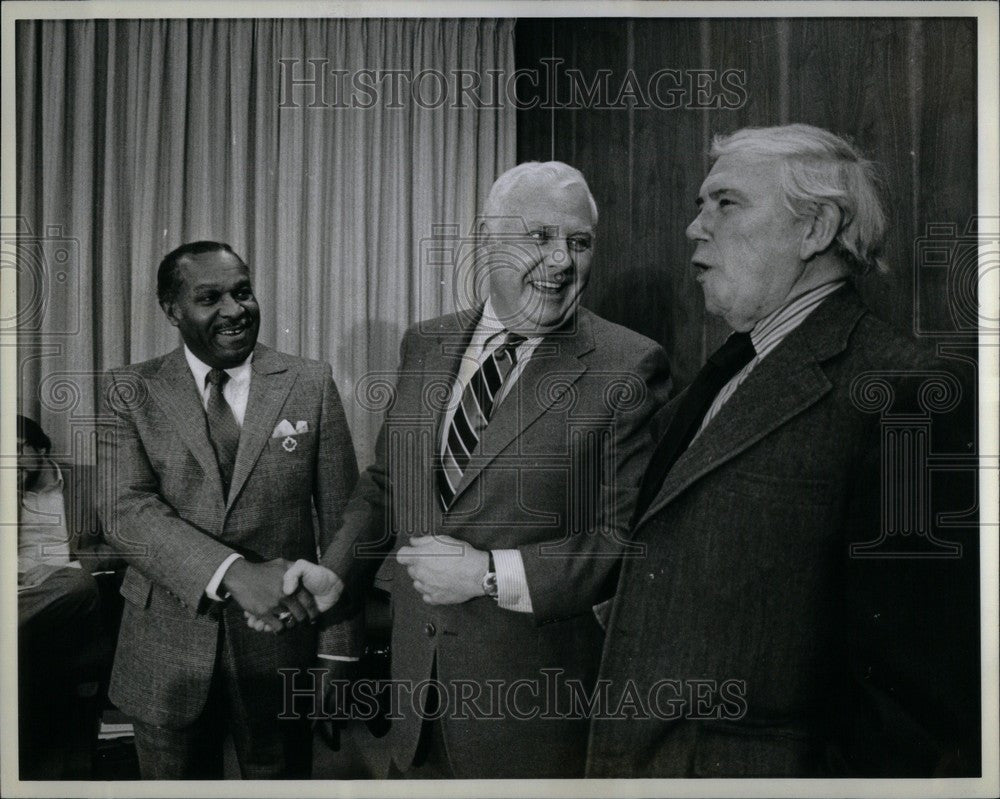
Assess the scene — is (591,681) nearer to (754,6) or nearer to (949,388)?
(949,388)

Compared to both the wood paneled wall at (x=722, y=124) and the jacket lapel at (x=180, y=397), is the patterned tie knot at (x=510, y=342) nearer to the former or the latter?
the wood paneled wall at (x=722, y=124)

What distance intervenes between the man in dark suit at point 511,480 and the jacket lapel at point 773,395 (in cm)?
13

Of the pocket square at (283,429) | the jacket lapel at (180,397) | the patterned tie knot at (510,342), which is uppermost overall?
the patterned tie knot at (510,342)

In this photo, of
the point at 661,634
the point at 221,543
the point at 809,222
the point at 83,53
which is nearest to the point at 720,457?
the point at 661,634

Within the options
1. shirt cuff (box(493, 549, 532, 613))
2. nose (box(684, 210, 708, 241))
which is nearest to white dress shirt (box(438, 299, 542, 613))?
shirt cuff (box(493, 549, 532, 613))

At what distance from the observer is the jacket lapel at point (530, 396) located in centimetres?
250

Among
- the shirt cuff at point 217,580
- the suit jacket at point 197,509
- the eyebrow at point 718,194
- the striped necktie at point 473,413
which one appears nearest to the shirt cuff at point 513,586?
the striped necktie at point 473,413

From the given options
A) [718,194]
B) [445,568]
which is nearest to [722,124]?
[718,194]

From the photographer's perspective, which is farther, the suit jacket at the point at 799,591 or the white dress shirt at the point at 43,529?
the white dress shirt at the point at 43,529

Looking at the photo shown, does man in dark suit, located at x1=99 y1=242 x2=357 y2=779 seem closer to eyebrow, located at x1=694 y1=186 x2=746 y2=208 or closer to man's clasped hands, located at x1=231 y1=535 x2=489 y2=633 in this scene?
man's clasped hands, located at x1=231 y1=535 x2=489 y2=633

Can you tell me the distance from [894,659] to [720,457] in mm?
736

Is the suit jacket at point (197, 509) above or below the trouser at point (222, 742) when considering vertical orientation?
above

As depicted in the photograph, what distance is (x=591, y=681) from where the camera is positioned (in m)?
2.53

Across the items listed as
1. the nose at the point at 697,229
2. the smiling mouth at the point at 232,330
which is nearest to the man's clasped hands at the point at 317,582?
the smiling mouth at the point at 232,330
